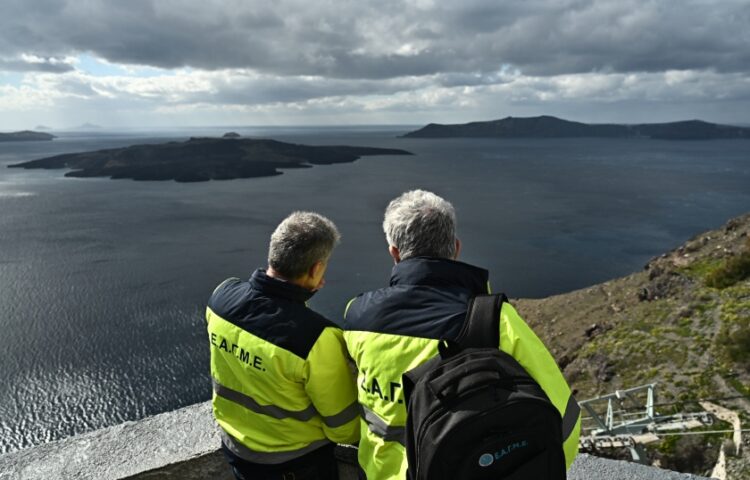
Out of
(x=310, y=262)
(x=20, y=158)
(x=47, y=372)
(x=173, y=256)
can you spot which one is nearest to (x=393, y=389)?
(x=310, y=262)

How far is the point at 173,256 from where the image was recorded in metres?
61.0

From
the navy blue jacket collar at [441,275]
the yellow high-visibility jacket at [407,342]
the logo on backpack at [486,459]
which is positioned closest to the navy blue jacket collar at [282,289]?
the yellow high-visibility jacket at [407,342]

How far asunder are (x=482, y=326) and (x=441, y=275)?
1.41 ft

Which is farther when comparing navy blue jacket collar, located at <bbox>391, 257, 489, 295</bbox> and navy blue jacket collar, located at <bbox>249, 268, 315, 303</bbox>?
A: navy blue jacket collar, located at <bbox>249, 268, 315, 303</bbox>

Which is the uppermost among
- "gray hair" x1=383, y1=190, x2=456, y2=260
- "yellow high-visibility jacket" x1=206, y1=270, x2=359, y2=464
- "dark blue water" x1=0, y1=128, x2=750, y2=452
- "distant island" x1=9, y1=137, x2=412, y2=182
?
"gray hair" x1=383, y1=190, x2=456, y2=260

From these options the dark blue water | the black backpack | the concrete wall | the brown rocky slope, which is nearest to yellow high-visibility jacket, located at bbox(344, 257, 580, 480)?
the black backpack

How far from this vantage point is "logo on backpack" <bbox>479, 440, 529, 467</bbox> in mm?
1843

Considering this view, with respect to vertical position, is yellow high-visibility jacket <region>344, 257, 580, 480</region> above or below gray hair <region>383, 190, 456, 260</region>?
below

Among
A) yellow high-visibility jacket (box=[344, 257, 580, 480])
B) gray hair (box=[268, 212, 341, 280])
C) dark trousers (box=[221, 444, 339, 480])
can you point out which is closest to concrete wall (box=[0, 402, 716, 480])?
dark trousers (box=[221, 444, 339, 480])

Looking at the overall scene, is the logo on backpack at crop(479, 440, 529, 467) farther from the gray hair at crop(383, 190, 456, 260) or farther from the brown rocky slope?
the brown rocky slope

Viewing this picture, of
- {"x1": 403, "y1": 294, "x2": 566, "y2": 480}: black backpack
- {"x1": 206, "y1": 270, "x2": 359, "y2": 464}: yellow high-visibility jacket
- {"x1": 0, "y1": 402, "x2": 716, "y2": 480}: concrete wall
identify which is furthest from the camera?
{"x1": 0, "y1": 402, "x2": 716, "y2": 480}: concrete wall

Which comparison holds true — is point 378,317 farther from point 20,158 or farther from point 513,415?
point 20,158

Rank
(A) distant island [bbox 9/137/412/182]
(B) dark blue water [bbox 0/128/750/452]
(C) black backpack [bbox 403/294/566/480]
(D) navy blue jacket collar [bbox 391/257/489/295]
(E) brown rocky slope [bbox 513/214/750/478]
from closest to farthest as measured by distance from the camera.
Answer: (C) black backpack [bbox 403/294/566/480]
(D) navy blue jacket collar [bbox 391/257/489/295]
(E) brown rocky slope [bbox 513/214/750/478]
(B) dark blue water [bbox 0/128/750/452]
(A) distant island [bbox 9/137/412/182]

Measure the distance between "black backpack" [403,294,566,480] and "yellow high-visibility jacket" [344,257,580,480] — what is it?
143 millimetres
